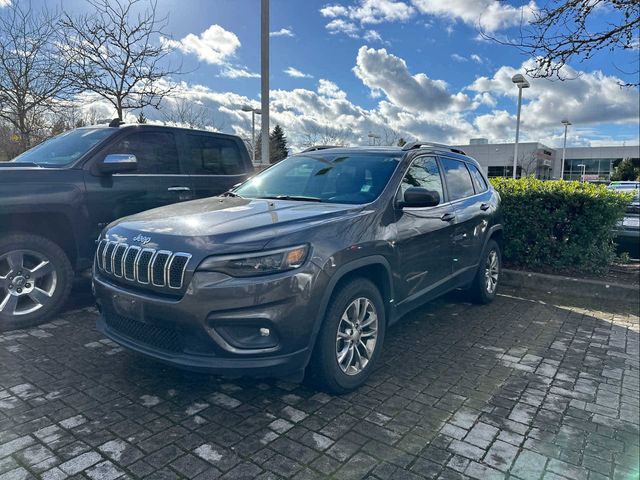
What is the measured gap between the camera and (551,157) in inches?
2549

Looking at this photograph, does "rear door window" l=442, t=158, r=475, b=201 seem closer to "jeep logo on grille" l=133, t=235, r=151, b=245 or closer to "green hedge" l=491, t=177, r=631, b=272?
"green hedge" l=491, t=177, r=631, b=272

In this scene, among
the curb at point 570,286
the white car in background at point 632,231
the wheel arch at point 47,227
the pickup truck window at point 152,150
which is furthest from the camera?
the white car in background at point 632,231

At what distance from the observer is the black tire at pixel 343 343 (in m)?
3.15

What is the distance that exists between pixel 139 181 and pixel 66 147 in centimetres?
87

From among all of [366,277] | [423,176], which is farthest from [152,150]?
[366,277]

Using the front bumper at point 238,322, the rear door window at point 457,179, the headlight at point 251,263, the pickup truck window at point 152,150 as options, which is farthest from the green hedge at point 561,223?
the headlight at point 251,263

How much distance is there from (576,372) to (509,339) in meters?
0.80

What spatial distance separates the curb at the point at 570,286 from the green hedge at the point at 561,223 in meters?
0.38

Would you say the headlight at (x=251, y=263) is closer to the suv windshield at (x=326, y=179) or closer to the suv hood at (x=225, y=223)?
the suv hood at (x=225, y=223)

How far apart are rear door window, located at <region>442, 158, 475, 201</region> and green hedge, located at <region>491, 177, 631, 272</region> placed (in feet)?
7.11

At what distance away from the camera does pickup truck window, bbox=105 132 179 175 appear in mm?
5336

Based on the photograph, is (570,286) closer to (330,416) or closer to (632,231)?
(632,231)

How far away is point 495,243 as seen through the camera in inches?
239

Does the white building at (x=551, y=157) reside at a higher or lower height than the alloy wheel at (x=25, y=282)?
higher
